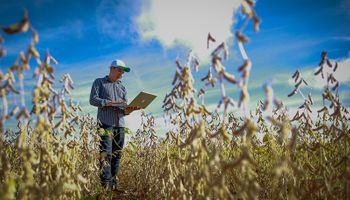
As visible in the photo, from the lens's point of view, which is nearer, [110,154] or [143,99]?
[143,99]

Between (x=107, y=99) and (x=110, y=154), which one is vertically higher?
(x=107, y=99)

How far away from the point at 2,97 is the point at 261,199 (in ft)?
8.94

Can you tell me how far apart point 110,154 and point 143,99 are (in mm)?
1105

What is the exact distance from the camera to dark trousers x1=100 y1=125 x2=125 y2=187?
5.14 metres

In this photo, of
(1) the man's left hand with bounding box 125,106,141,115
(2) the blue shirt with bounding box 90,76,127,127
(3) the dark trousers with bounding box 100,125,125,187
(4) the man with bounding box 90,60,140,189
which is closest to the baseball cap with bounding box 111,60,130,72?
(4) the man with bounding box 90,60,140,189

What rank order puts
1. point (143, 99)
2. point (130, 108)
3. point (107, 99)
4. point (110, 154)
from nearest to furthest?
1. point (143, 99)
2. point (110, 154)
3. point (130, 108)
4. point (107, 99)

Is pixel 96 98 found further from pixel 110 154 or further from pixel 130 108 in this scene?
pixel 110 154

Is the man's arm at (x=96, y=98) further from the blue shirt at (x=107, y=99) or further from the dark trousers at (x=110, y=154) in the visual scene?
the dark trousers at (x=110, y=154)

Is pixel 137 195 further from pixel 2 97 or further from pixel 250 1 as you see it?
pixel 250 1

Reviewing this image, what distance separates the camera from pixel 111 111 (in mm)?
5543

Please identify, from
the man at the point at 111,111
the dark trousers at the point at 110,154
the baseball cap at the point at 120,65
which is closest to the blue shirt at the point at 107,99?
the man at the point at 111,111

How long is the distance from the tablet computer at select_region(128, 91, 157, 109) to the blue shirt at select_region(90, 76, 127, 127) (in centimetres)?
52

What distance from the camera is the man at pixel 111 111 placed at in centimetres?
532

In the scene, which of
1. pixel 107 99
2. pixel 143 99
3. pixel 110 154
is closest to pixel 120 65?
pixel 107 99
